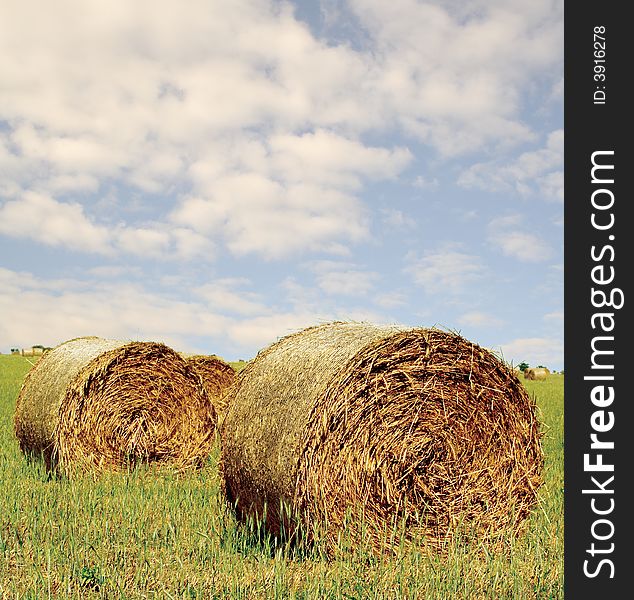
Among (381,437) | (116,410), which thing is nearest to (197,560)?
(381,437)

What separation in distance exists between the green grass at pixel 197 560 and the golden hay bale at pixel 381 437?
0.30 meters

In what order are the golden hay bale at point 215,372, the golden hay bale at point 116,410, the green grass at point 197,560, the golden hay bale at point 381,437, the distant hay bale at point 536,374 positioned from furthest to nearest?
the distant hay bale at point 536,374 → the golden hay bale at point 215,372 → the golden hay bale at point 116,410 → the golden hay bale at point 381,437 → the green grass at point 197,560

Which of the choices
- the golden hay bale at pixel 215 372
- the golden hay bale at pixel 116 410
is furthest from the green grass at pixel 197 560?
the golden hay bale at pixel 215 372

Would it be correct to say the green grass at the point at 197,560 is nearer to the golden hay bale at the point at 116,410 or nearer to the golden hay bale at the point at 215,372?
the golden hay bale at the point at 116,410

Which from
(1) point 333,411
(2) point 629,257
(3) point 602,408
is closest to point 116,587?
(1) point 333,411

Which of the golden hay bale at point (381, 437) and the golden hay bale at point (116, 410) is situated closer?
the golden hay bale at point (381, 437)

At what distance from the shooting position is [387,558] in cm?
554

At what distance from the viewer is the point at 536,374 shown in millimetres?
32406

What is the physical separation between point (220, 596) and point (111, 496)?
3.37m

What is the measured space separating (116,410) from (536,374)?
86.3 ft

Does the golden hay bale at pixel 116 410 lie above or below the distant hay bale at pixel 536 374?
below

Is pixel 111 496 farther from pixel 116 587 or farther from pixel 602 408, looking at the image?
pixel 602 408

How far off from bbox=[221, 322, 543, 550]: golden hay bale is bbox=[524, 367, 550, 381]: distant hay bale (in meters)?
27.0

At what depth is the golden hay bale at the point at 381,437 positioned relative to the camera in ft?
18.5
